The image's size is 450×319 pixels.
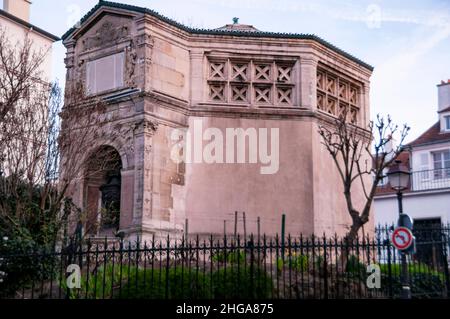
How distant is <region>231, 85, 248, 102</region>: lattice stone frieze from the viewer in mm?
22844

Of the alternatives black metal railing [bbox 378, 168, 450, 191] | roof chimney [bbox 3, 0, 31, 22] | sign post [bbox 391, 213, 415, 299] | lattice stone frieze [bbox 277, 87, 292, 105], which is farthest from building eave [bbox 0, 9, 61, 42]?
sign post [bbox 391, 213, 415, 299]

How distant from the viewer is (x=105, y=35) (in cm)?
2248

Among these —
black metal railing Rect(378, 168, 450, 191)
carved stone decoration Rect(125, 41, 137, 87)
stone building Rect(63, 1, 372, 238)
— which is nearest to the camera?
stone building Rect(63, 1, 372, 238)

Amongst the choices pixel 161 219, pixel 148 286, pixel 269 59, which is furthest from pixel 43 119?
pixel 269 59

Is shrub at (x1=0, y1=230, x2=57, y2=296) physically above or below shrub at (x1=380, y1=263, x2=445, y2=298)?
above

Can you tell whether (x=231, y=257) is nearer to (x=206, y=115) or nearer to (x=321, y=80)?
(x=206, y=115)

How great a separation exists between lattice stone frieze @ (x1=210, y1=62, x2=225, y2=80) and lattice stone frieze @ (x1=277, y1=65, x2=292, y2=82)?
6.33 feet

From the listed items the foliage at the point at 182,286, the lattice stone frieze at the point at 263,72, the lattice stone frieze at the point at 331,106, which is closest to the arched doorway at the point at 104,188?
the lattice stone frieze at the point at 263,72

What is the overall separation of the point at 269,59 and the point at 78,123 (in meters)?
7.43

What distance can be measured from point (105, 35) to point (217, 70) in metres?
3.90

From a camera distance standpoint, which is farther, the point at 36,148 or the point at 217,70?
the point at 217,70

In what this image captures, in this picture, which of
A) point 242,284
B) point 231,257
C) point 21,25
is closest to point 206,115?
point 231,257

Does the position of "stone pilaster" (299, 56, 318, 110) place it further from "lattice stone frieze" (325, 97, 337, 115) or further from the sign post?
the sign post

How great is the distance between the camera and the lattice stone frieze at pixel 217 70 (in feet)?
74.9
